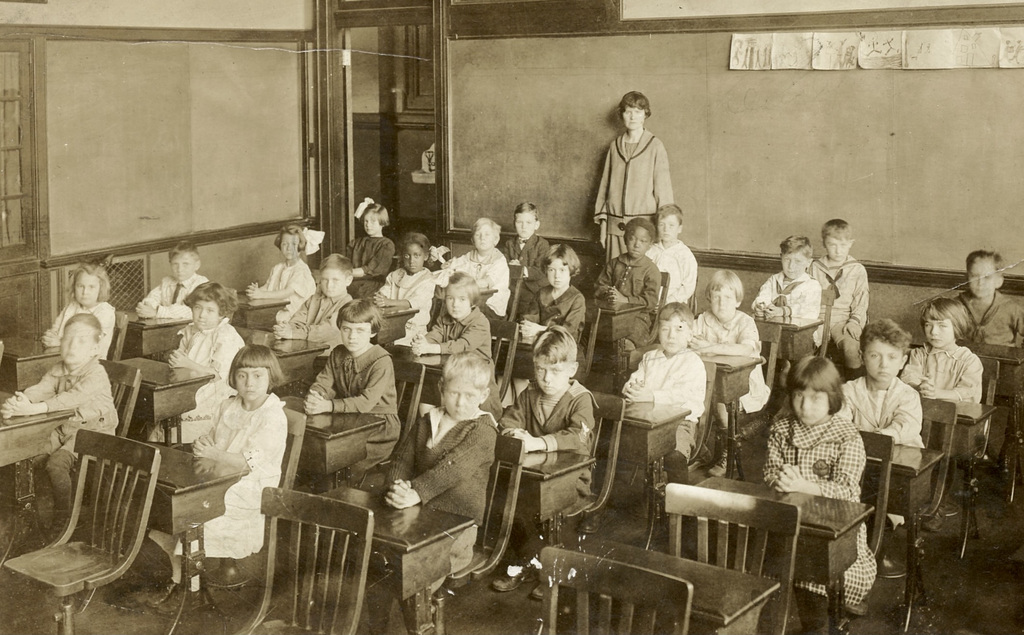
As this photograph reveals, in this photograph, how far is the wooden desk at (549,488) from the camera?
3.49m

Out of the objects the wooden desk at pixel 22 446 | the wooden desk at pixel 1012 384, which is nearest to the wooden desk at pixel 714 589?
the wooden desk at pixel 22 446

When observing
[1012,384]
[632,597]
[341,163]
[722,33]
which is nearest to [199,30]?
[341,163]

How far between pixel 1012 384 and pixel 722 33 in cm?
315

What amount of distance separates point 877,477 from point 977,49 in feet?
11.4

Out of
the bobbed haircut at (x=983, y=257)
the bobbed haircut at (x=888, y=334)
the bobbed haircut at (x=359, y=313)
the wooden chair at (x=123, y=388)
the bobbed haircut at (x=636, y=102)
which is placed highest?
the bobbed haircut at (x=636, y=102)

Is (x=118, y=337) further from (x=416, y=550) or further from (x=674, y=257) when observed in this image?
(x=674, y=257)

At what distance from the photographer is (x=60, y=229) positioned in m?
6.76

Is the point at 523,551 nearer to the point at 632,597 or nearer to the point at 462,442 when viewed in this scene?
the point at 462,442

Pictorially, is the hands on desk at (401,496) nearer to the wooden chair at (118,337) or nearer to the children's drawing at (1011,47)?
the wooden chair at (118,337)

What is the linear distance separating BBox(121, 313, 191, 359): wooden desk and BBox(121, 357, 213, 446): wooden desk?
0.87 metres

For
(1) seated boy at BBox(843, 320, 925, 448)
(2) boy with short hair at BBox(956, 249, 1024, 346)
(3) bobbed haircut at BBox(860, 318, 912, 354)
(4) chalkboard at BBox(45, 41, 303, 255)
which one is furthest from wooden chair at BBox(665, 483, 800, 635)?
(4) chalkboard at BBox(45, 41, 303, 255)

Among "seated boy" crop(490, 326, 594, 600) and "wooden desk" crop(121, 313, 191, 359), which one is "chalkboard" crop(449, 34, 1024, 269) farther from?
"seated boy" crop(490, 326, 594, 600)

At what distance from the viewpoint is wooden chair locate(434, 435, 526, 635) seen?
3.32 m

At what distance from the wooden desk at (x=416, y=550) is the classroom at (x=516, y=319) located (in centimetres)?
1
